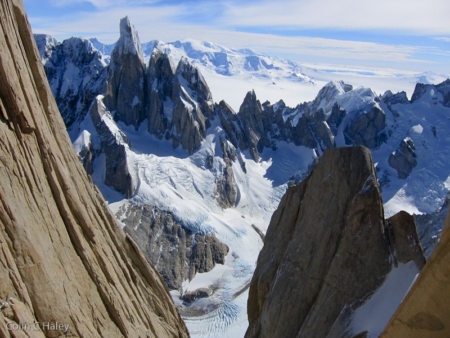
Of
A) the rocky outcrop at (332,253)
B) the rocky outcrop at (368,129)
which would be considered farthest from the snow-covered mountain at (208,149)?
the rocky outcrop at (332,253)

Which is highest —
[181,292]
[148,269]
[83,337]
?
[83,337]

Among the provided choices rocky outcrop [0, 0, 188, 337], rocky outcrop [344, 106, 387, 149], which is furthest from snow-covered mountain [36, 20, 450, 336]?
rocky outcrop [0, 0, 188, 337]

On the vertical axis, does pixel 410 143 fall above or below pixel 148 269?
below

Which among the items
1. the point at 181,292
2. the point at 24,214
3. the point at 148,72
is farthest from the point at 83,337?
the point at 148,72

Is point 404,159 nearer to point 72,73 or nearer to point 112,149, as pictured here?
point 112,149

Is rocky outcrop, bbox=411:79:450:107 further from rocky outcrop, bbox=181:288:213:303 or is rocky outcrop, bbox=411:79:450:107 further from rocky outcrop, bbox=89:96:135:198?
rocky outcrop, bbox=181:288:213:303

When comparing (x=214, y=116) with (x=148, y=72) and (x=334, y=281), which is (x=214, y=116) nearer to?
(x=148, y=72)

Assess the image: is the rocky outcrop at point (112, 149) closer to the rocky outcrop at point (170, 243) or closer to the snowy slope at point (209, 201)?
the snowy slope at point (209, 201)
